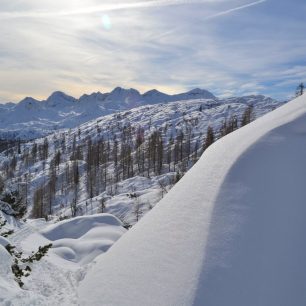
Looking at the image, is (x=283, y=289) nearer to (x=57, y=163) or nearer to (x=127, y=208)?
(x=127, y=208)

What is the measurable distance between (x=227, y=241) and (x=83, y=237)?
39.2 ft

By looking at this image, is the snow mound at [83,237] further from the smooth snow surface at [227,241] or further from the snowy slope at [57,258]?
the smooth snow surface at [227,241]

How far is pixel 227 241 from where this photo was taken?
24.0ft

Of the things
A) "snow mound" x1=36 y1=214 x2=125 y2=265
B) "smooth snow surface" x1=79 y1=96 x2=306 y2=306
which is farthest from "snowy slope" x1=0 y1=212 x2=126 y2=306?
"smooth snow surface" x1=79 y1=96 x2=306 y2=306

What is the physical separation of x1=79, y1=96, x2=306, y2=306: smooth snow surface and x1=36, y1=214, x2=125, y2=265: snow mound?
5.10 m

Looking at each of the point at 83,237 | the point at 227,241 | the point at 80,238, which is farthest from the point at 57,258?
the point at 227,241

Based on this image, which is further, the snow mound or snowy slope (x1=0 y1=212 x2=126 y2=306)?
the snow mound

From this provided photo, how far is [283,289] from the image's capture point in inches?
245

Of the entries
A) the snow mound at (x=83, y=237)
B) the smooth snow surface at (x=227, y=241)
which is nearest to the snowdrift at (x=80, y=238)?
the snow mound at (x=83, y=237)

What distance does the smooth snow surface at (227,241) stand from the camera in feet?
21.2

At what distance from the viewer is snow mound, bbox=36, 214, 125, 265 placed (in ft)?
48.0

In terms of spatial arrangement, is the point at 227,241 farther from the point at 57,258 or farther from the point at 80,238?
the point at 80,238

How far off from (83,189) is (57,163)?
99.0 feet

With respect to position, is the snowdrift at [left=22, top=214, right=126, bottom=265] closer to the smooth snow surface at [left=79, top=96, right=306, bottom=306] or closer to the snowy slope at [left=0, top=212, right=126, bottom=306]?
the snowy slope at [left=0, top=212, right=126, bottom=306]
